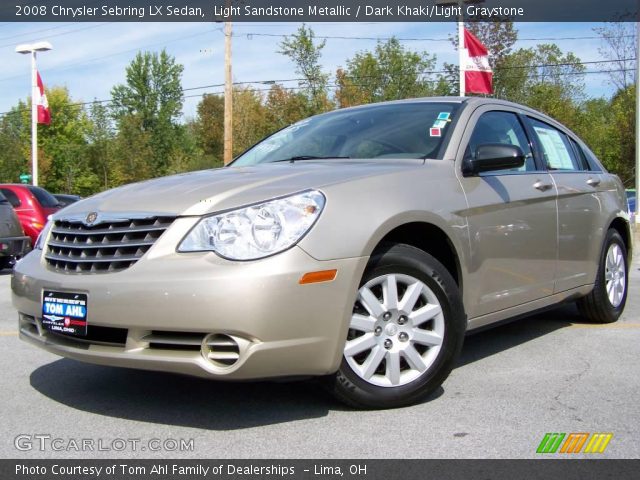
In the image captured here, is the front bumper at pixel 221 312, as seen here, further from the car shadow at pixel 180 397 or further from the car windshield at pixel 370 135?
the car windshield at pixel 370 135

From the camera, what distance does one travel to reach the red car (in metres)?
12.0

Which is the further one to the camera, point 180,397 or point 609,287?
point 609,287

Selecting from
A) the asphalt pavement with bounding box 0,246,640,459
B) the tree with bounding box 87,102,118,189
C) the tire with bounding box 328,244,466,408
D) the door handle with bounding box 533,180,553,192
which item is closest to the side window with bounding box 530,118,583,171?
the door handle with bounding box 533,180,553,192

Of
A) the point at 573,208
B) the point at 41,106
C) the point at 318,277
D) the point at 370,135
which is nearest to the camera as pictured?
the point at 318,277

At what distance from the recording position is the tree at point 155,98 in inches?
2447

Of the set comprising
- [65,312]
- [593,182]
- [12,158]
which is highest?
[593,182]

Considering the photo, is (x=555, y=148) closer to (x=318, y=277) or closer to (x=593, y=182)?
→ (x=593, y=182)

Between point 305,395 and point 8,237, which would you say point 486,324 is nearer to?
point 305,395

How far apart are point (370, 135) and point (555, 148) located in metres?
1.58

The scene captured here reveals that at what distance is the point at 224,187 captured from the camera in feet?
10.8

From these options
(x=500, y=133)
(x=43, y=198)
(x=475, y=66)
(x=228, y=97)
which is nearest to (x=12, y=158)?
(x=228, y=97)

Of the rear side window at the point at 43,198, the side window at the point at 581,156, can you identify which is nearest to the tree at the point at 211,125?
the rear side window at the point at 43,198

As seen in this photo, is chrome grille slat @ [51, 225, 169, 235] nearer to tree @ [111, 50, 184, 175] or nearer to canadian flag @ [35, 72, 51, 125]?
canadian flag @ [35, 72, 51, 125]
